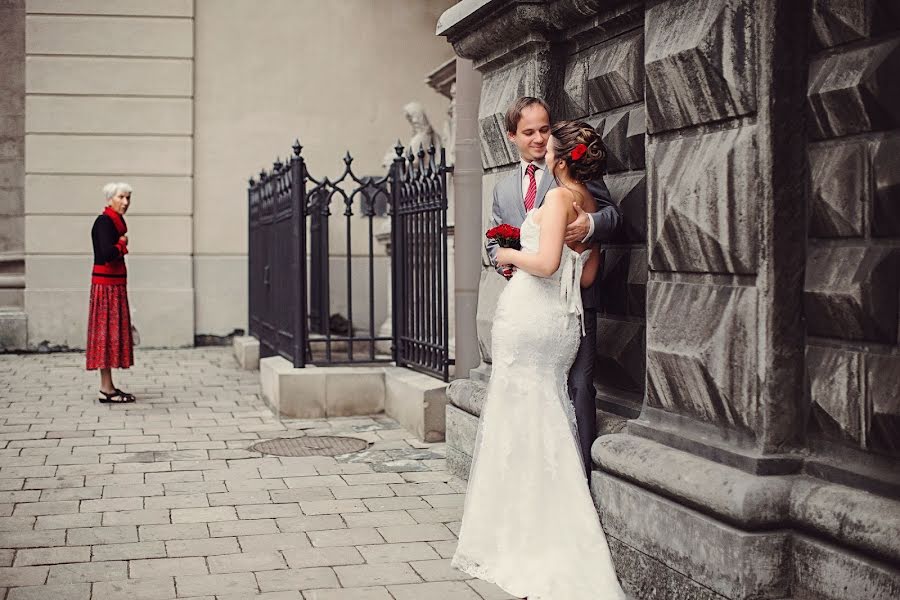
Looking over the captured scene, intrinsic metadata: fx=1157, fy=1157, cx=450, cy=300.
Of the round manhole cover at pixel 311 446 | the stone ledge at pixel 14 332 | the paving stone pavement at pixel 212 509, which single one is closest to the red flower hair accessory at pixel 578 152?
the paving stone pavement at pixel 212 509

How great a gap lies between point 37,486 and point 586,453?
3272mm

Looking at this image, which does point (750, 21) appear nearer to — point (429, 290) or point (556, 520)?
point (556, 520)

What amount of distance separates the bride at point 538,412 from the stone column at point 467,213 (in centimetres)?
218

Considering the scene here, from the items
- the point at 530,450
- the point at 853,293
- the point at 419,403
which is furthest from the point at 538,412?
the point at 419,403

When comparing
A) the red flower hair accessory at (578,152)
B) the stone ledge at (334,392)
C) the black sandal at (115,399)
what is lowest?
the black sandal at (115,399)

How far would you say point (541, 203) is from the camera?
5.19m

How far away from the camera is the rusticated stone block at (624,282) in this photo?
4793mm

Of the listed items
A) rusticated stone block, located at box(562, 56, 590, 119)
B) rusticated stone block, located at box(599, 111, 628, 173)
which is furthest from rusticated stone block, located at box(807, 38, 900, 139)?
rusticated stone block, located at box(562, 56, 590, 119)

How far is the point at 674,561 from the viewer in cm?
398

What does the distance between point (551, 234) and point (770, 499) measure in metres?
1.34

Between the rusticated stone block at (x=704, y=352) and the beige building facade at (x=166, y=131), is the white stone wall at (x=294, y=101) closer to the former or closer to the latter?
the beige building facade at (x=166, y=131)

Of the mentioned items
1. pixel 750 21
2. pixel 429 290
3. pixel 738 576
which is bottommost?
pixel 738 576

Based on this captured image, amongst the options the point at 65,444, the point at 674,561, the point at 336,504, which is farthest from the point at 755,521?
the point at 65,444

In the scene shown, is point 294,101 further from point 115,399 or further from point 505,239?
point 505,239
